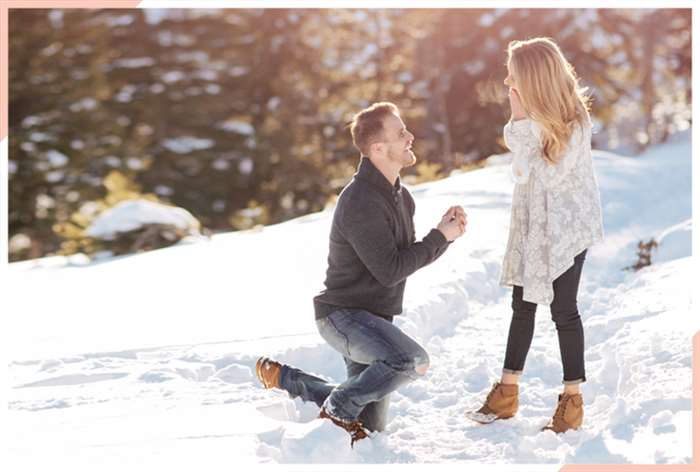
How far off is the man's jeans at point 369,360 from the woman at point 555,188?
0.65 m

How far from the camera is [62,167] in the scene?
66.9 ft

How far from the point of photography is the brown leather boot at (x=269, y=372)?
14.1ft

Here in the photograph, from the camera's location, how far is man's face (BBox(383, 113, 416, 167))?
391 cm

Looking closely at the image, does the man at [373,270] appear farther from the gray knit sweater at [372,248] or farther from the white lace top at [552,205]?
the white lace top at [552,205]

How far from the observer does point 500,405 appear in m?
4.16

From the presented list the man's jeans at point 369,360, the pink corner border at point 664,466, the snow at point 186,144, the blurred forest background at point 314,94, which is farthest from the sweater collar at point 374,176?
the snow at point 186,144

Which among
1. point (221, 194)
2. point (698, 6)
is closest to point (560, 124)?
point (698, 6)

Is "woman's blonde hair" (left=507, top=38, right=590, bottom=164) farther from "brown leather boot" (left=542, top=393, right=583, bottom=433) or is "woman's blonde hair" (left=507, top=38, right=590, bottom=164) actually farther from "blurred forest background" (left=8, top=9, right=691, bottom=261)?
"blurred forest background" (left=8, top=9, right=691, bottom=261)

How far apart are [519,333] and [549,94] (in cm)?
111

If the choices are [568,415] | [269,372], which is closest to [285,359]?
[269,372]

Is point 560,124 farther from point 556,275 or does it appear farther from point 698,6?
point 698,6

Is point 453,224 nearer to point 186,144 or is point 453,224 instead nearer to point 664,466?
point 664,466

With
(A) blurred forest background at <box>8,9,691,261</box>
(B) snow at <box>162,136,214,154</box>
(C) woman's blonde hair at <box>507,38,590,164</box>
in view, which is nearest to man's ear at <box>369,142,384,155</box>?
(C) woman's blonde hair at <box>507,38,590,164</box>

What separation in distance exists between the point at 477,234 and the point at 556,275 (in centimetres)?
473
